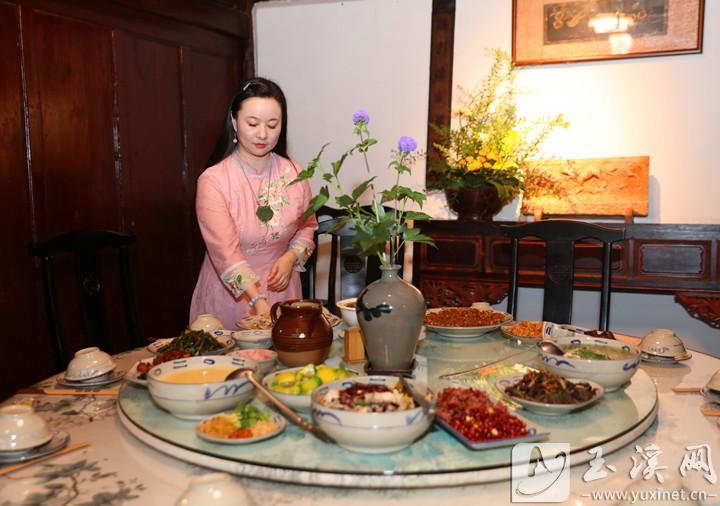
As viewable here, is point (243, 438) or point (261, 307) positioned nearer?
point (243, 438)

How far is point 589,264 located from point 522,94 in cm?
108

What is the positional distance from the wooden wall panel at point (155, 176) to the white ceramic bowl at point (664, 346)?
8.50 ft

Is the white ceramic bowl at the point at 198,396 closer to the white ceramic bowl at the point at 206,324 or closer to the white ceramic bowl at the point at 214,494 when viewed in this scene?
the white ceramic bowl at the point at 214,494

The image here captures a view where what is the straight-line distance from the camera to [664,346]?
1706 millimetres

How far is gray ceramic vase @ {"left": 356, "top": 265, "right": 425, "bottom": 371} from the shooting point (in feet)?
4.72

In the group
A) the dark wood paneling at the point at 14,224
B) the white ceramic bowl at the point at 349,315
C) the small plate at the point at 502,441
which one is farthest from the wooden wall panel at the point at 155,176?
the small plate at the point at 502,441

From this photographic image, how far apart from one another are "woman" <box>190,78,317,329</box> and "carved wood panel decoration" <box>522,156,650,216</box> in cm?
146

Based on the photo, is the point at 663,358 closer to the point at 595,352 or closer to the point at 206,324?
the point at 595,352

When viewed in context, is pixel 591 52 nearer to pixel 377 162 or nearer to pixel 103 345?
pixel 377 162

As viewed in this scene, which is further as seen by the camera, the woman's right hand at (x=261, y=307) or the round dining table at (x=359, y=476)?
the woman's right hand at (x=261, y=307)

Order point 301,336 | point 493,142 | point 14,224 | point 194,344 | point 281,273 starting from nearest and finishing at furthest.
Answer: point 301,336 < point 194,344 < point 281,273 < point 14,224 < point 493,142

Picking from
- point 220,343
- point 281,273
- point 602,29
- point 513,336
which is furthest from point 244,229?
point 602,29

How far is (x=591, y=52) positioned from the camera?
3646 mm

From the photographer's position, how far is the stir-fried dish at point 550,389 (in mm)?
1233
